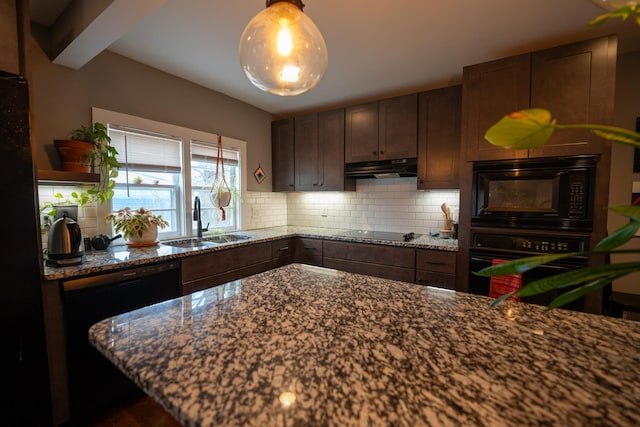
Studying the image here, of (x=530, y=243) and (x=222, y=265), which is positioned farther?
(x=222, y=265)

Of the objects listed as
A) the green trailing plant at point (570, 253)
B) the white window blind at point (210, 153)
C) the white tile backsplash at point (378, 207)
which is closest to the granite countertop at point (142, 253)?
the white tile backsplash at point (378, 207)

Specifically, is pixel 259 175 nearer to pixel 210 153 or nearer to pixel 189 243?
pixel 210 153

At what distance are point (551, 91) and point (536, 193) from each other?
73 cm

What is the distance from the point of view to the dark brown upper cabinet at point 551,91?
187cm

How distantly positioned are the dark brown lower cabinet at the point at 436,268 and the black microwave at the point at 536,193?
1.28 ft

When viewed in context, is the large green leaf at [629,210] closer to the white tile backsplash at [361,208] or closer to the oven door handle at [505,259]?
the oven door handle at [505,259]

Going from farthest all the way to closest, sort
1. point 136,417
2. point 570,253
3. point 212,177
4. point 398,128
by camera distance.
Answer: point 212,177 < point 398,128 < point 136,417 < point 570,253

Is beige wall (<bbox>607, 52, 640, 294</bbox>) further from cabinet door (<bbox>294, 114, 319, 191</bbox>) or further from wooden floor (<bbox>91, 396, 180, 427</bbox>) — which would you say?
wooden floor (<bbox>91, 396, 180, 427</bbox>)

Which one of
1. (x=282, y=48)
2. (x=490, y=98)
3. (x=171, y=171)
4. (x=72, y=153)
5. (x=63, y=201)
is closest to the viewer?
(x=282, y=48)

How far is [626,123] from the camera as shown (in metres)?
2.26

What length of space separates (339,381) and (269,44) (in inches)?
42.3

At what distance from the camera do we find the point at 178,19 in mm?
1809

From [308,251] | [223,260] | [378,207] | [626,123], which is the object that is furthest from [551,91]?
[223,260]

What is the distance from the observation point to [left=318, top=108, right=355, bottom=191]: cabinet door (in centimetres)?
326
